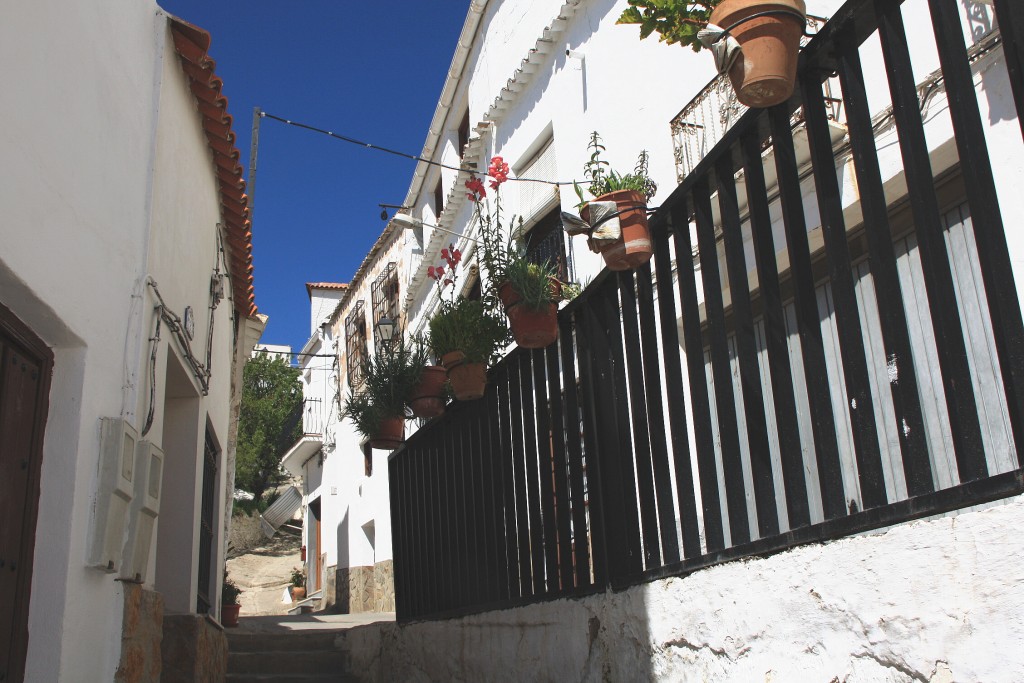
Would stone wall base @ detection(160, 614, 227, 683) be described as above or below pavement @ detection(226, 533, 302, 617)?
below

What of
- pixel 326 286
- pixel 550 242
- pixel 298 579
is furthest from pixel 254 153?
pixel 326 286

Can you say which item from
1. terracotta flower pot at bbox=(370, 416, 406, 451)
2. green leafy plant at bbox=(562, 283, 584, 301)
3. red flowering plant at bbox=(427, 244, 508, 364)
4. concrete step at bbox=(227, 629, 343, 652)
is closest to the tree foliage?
concrete step at bbox=(227, 629, 343, 652)

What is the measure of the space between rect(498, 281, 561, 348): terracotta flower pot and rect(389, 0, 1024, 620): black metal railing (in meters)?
0.09

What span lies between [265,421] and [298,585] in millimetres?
8059

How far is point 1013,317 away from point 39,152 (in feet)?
10.7

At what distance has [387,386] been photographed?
6.32 metres

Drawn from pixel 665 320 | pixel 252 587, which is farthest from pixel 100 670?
pixel 252 587

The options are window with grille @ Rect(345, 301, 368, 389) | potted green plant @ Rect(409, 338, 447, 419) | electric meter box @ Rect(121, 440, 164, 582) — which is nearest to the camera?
electric meter box @ Rect(121, 440, 164, 582)

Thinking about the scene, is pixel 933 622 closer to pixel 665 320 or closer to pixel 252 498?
pixel 665 320

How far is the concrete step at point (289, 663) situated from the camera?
781 centimetres

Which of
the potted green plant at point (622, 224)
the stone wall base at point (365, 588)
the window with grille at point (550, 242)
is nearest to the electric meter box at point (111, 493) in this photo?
the potted green plant at point (622, 224)

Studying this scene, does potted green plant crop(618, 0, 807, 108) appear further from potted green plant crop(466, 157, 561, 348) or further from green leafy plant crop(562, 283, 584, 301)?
green leafy plant crop(562, 283, 584, 301)

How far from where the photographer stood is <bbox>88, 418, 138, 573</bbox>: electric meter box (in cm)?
408

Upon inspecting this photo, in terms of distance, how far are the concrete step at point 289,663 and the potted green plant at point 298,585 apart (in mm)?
13013
